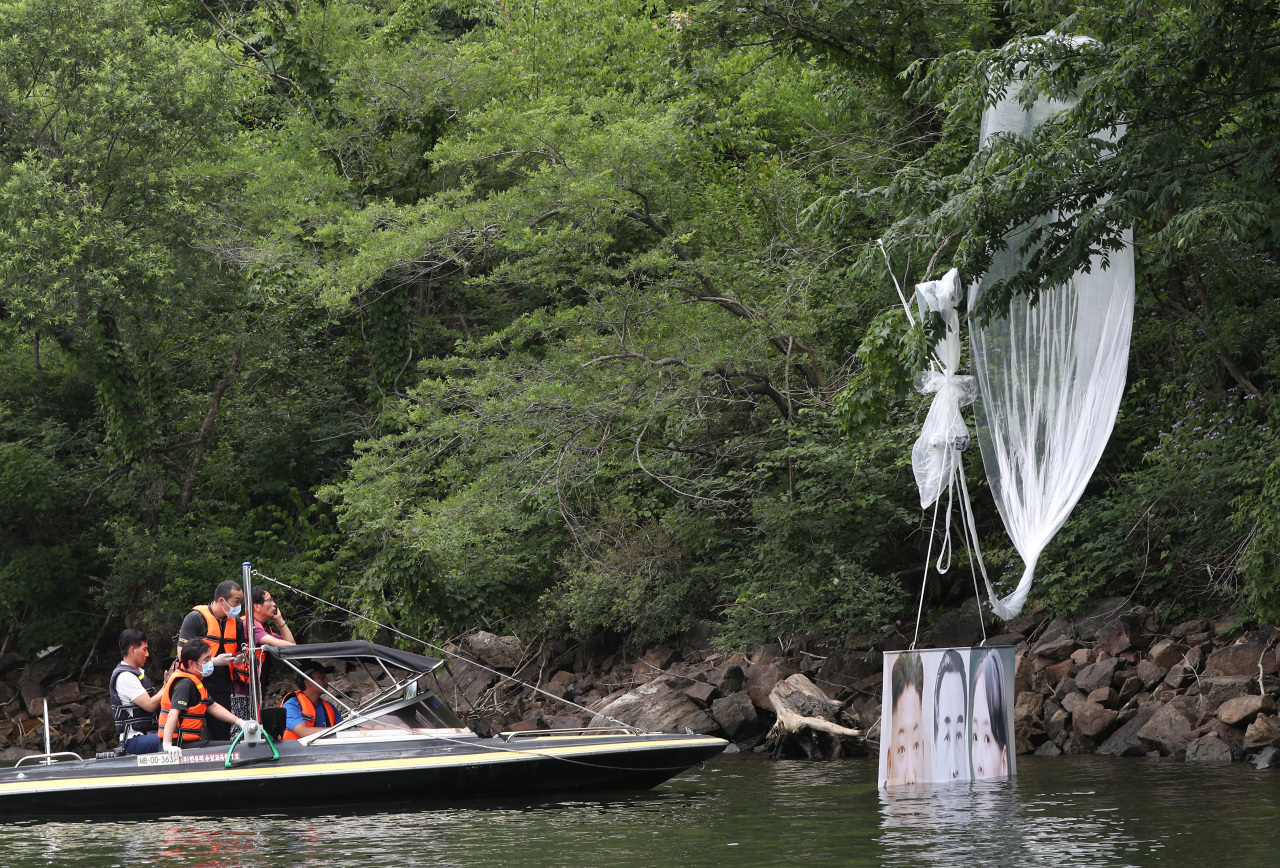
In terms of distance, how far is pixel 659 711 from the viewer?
54.6 ft

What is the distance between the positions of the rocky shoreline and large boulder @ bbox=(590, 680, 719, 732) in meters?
0.02

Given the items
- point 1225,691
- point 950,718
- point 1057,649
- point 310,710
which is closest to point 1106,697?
point 1225,691

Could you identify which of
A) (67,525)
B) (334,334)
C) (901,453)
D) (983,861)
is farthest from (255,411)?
(983,861)

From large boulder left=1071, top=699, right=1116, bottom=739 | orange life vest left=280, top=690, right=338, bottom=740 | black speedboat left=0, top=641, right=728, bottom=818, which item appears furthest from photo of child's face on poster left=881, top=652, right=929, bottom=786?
orange life vest left=280, top=690, right=338, bottom=740

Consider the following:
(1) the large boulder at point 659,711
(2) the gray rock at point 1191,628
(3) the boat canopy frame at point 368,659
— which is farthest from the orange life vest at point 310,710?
(2) the gray rock at point 1191,628

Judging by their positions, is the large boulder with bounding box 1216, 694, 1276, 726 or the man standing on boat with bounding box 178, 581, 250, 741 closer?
the man standing on boat with bounding box 178, 581, 250, 741

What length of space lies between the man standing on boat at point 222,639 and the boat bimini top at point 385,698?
380 millimetres

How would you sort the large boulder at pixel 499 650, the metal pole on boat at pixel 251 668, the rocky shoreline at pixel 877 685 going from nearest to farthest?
the metal pole on boat at pixel 251 668
the rocky shoreline at pixel 877 685
the large boulder at pixel 499 650

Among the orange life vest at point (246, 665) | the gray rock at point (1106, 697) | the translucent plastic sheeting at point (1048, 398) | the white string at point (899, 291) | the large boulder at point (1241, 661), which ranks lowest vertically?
the gray rock at point (1106, 697)

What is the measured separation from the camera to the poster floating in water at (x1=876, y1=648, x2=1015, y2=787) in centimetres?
1034

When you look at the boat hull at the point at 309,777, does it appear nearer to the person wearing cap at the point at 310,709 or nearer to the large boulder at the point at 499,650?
the person wearing cap at the point at 310,709

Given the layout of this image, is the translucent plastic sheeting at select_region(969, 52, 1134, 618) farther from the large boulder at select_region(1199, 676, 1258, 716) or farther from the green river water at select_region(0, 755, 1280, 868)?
the large boulder at select_region(1199, 676, 1258, 716)

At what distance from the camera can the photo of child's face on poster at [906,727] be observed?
1035cm

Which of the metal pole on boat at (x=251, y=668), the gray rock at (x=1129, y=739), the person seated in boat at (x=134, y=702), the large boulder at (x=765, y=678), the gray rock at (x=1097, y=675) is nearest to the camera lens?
the metal pole on boat at (x=251, y=668)
